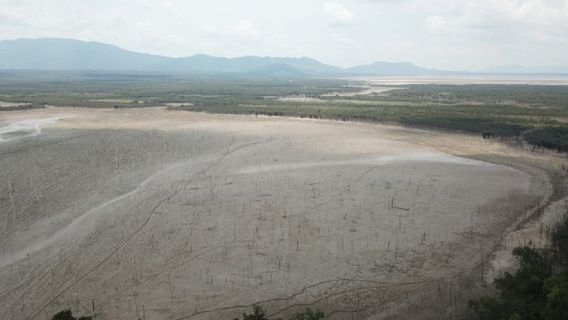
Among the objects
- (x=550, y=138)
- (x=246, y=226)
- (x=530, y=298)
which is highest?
(x=550, y=138)

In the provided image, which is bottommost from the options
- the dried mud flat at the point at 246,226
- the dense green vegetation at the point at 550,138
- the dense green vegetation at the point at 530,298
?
the dried mud flat at the point at 246,226

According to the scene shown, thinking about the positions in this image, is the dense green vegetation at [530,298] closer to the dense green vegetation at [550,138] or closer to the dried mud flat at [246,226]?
the dried mud flat at [246,226]

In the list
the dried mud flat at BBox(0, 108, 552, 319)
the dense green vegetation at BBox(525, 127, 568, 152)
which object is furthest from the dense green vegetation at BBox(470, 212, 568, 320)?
the dense green vegetation at BBox(525, 127, 568, 152)

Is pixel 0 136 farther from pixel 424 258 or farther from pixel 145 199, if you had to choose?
pixel 424 258

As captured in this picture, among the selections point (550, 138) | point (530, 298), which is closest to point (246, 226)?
point (530, 298)

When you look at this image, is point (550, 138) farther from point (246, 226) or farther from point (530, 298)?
point (530, 298)

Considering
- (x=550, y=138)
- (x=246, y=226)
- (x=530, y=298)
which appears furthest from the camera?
(x=550, y=138)

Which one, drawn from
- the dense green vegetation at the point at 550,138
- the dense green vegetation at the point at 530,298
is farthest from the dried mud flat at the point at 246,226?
the dense green vegetation at the point at 550,138

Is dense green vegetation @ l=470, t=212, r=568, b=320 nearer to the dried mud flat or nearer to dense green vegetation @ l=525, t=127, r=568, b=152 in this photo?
the dried mud flat

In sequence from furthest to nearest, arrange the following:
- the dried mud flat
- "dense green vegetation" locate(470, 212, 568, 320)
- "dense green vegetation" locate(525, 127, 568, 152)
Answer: "dense green vegetation" locate(525, 127, 568, 152)
the dried mud flat
"dense green vegetation" locate(470, 212, 568, 320)
